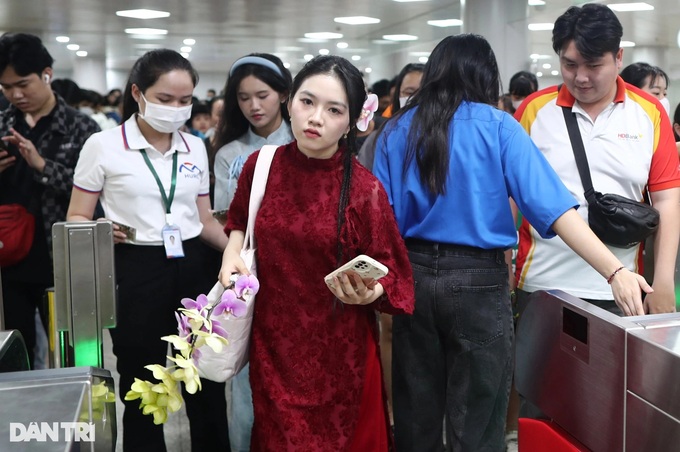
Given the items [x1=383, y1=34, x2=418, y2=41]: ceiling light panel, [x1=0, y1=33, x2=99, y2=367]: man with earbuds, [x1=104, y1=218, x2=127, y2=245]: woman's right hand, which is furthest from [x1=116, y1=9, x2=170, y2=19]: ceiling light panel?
[x1=104, y1=218, x2=127, y2=245]: woman's right hand

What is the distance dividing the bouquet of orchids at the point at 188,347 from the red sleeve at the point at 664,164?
1273 mm

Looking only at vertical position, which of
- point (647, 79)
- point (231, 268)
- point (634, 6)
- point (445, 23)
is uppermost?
point (445, 23)

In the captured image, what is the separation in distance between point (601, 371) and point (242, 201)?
3.13ft

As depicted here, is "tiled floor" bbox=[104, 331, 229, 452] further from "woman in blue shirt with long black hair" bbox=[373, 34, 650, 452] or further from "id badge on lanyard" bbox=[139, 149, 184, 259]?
"woman in blue shirt with long black hair" bbox=[373, 34, 650, 452]

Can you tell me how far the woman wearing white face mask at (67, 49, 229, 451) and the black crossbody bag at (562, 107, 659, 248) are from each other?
126 centimetres

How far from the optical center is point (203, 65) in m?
18.5

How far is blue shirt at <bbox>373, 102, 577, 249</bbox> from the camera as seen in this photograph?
6.57 ft

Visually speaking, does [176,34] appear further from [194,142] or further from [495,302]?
[495,302]

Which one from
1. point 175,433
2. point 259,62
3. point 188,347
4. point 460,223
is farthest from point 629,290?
point 175,433

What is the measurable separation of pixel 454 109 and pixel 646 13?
504 cm

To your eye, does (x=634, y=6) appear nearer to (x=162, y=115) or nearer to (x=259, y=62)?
(x=259, y=62)

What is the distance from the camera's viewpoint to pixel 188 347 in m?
1.49

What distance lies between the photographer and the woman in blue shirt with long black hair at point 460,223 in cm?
203

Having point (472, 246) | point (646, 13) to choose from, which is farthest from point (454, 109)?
point (646, 13)
